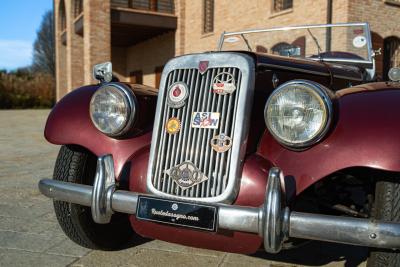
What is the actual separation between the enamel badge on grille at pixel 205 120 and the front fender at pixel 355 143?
1.06 ft

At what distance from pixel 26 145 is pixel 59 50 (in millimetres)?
14587

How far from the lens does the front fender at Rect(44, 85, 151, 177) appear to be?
8.26ft

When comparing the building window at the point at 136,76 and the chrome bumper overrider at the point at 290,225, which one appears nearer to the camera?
the chrome bumper overrider at the point at 290,225

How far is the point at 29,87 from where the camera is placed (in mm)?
27031

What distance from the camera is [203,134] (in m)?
2.18

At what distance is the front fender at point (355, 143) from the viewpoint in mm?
1882

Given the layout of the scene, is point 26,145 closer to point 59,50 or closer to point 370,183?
point 370,183

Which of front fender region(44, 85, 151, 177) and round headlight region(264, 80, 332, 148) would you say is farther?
front fender region(44, 85, 151, 177)

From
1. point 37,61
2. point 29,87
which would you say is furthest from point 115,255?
point 37,61

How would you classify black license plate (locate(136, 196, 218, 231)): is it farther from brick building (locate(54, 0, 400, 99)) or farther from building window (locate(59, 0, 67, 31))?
building window (locate(59, 0, 67, 31))

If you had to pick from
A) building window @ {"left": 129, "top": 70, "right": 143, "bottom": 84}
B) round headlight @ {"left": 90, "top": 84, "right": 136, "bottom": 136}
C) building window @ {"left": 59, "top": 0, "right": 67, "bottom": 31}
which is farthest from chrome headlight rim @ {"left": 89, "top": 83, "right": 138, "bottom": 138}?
building window @ {"left": 59, "top": 0, "right": 67, "bottom": 31}

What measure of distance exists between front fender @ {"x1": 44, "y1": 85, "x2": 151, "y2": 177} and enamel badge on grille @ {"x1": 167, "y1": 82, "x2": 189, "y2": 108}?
1.13 ft

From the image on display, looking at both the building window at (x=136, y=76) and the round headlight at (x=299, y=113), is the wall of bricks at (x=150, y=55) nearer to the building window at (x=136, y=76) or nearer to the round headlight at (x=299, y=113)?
the building window at (x=136, y=76)

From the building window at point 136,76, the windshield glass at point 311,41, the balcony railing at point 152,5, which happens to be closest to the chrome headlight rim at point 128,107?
the windshield glass at point 311,41
